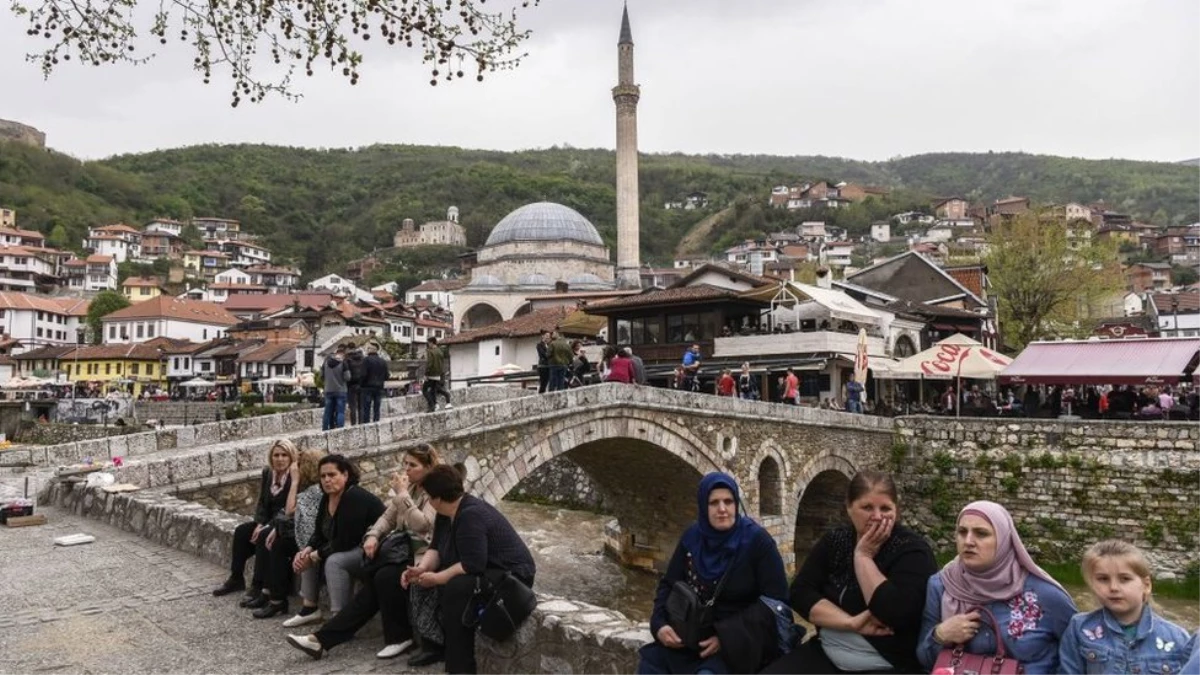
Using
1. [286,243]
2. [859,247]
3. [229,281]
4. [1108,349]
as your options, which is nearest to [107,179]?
[286,243]

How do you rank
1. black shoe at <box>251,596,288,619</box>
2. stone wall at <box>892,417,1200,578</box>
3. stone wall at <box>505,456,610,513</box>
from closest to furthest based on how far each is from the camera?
black shoe at <box>251,596,288,619</box>
stone wall at <box>892,417,1200,578</box>
stone wall at <box>505,456,610,513</box>

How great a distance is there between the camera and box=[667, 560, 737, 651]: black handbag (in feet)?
11.5

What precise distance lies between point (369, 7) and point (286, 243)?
104733 millimetres

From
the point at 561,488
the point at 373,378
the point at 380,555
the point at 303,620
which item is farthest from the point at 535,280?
the point at 380,555

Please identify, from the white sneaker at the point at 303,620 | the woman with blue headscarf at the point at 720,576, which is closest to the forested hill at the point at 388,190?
the white sneaker at the point at 303,620

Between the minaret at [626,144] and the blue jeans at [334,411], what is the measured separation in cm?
2818

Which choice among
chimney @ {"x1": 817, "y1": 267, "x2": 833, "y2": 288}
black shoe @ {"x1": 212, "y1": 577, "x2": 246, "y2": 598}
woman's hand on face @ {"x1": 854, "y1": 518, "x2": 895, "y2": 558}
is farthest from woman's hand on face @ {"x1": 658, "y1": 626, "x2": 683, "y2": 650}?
chimney @ {"x1": 817, "y1": 267, "x2": 833, "y2": 288}

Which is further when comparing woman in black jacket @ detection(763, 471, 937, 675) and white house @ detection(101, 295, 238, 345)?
white house @ detection(101, 295, 238, 345)

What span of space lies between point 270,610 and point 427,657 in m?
Answer: 1.62

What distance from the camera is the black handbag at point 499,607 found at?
4328 mm

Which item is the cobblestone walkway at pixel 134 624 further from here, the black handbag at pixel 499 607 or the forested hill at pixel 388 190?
the forested hill at pixel 388 190

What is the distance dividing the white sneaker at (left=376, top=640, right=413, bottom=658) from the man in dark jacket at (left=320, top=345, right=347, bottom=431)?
7881mm

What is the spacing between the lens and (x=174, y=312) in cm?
5547

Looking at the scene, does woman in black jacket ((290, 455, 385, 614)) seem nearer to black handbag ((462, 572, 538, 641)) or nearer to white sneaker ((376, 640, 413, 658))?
white sneaker ((376, 640, 413, 658))
